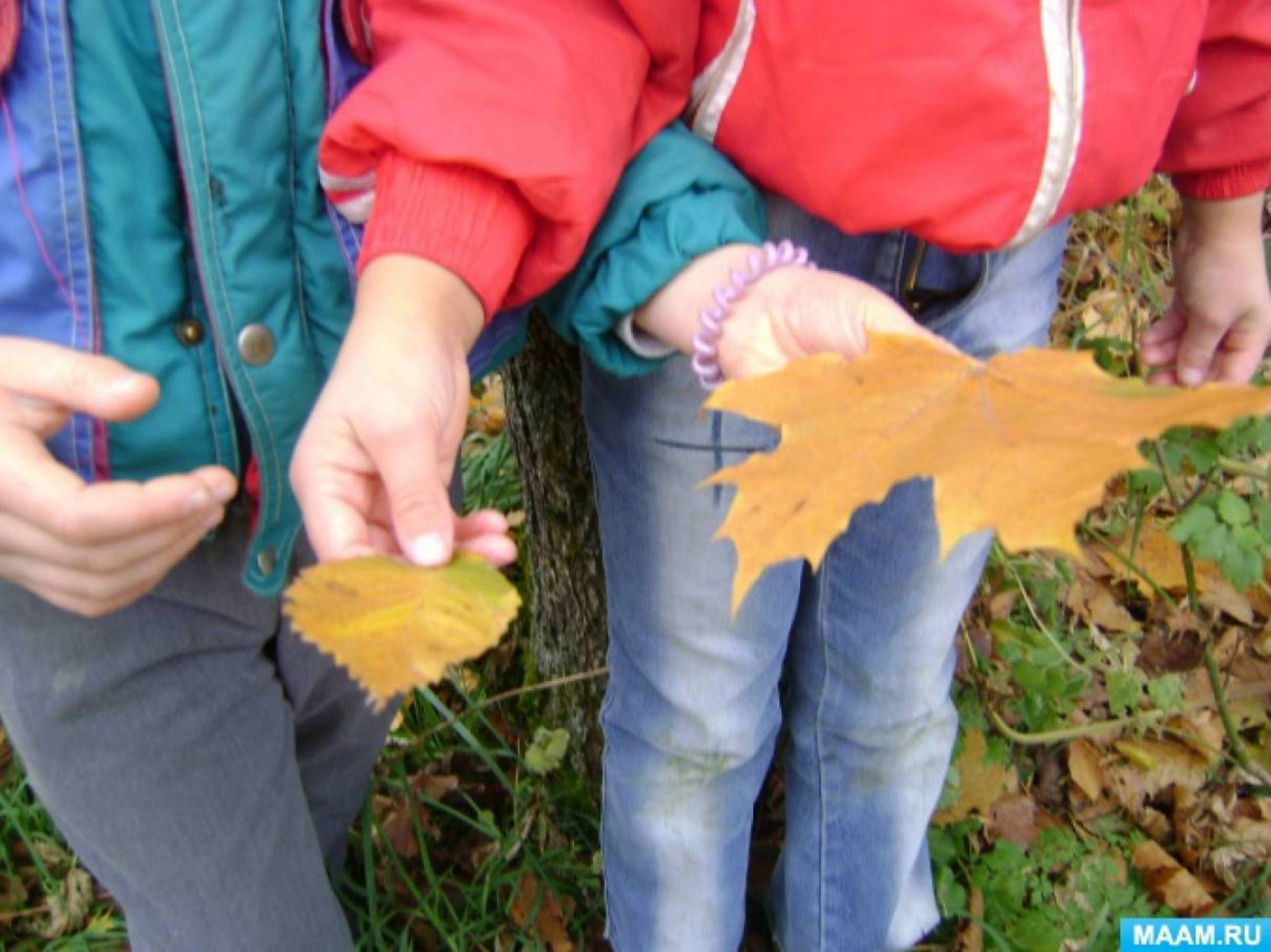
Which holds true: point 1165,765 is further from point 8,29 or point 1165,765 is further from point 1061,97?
point 8,29

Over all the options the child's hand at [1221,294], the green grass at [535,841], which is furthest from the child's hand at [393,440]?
the green grass at [535,841]

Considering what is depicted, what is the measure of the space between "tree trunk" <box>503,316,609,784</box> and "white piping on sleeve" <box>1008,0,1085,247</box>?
576mm

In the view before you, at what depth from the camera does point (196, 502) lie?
71 cm

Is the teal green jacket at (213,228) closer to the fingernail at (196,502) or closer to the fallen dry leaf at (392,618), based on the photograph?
the fingernail at (196,502)

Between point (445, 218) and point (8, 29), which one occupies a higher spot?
point (8, 29)

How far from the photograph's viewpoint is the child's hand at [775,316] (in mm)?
709

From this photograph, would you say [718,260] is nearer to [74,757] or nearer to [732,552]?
[732,552]

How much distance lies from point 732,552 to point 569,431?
36 cm

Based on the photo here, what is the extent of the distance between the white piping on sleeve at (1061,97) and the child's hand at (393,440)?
1.65ft

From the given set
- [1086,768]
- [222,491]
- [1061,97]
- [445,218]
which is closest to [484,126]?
[445,218]

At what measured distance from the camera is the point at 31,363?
71 cm

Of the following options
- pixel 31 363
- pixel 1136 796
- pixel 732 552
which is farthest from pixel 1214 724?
pixel 31 363

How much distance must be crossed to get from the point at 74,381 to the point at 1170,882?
1.69 metres

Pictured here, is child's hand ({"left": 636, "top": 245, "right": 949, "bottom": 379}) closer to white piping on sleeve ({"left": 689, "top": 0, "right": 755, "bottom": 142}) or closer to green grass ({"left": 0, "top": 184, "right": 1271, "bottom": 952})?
white piping on sleeve ({"left": 689, "top": 0, "right": 755, "bottom": 142})
